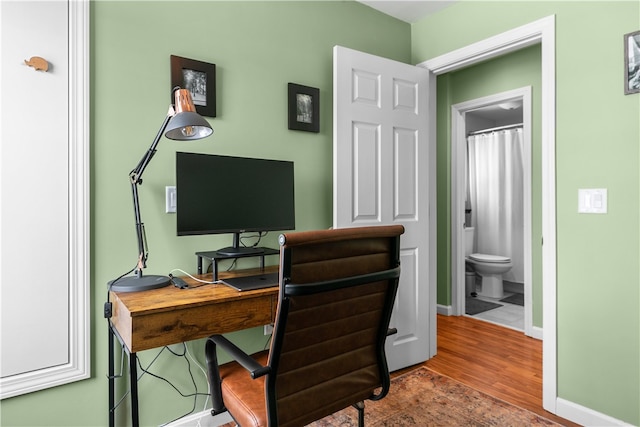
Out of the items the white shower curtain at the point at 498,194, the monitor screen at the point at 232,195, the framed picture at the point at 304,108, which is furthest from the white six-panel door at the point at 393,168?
the white shower curtain at the point at 498,194

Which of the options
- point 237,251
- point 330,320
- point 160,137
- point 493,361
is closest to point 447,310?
point 493,361

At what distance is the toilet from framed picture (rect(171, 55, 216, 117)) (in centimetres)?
368

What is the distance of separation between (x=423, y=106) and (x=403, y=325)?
1.61 m

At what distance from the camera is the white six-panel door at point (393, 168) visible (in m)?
2.43

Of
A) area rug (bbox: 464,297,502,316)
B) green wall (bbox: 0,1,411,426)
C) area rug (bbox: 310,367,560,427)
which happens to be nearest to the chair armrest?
green wall (bbox: 0,1,411,426)

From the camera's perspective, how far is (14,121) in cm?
157

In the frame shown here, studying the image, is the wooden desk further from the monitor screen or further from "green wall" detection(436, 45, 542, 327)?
"green wall" detection(436, 45, 542, 327)

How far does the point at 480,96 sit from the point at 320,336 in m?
3.36

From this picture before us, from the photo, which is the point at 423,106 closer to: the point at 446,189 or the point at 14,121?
the point at 446,189

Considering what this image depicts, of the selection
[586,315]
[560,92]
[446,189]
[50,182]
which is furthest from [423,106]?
[50,182]

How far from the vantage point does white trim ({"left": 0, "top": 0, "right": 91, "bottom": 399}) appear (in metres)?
1.69

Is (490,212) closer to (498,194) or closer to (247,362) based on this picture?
(498,194)

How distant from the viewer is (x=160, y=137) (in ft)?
5.28

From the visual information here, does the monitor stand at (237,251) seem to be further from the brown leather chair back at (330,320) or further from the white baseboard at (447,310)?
the white baseboard at (447,310)
